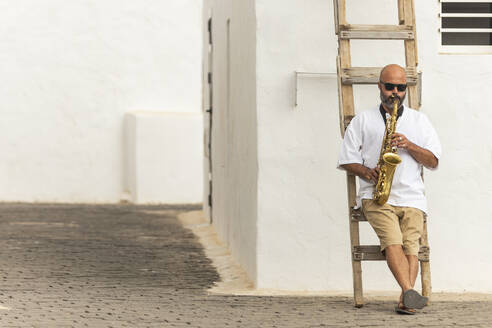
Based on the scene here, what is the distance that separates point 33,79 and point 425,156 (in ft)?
40.1

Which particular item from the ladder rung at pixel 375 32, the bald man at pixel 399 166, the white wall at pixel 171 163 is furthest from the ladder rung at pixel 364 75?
the white wall at pixel 171 163

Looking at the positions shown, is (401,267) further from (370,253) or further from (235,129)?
(235,129)

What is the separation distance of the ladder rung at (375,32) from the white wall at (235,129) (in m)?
0.99

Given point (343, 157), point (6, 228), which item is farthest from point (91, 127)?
point (343, 157)

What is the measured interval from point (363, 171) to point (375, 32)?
121cm

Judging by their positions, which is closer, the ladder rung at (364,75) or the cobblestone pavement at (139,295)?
the cobblestone pavement at (139,295)

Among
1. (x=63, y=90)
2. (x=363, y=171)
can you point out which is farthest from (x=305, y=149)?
(x=63, y=90)

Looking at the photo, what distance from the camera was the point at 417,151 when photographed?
797cm

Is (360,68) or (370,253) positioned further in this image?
(360,68)

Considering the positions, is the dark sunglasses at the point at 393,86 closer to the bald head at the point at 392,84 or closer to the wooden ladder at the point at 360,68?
the bald head at the point at 392,84

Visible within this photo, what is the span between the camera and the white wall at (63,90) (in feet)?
62.7

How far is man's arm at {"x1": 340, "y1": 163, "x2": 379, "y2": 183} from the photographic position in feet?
26.1

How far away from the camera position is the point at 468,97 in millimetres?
9383

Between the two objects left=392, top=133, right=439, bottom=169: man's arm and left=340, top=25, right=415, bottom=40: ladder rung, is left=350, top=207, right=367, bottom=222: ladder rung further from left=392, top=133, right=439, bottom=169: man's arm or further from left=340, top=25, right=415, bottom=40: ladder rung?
left=340, top=25, right=415, bottom=40: ladder rung
